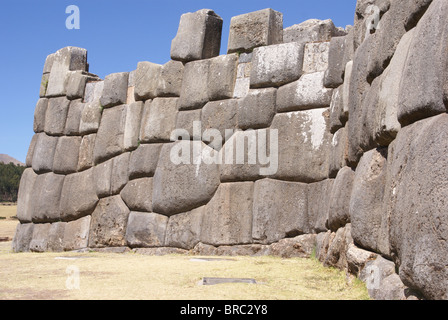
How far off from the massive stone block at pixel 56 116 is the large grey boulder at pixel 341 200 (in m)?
5.52

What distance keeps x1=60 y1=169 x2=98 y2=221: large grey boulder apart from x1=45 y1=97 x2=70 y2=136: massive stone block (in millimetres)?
879

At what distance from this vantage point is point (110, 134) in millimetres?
8219

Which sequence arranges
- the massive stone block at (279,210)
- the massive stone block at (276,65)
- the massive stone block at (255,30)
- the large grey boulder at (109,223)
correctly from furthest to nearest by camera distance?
the large grey boulder at (109,223) → the massive stone block at (255,30) → the massive stone block at (276,65) → the massive stone block at (279,210)

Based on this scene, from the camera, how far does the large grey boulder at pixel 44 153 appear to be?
9023 millimetres

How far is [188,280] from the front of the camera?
4.18 meters

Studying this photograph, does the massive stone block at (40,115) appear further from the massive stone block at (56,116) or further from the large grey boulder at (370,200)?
the large grey boulder at (370,200)

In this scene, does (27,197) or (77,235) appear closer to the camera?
(77,235)

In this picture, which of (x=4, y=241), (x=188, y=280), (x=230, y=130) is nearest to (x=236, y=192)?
(x=230, y=130)

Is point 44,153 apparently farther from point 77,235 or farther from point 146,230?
point 146,230

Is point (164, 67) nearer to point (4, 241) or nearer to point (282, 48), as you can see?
point (282, 48)

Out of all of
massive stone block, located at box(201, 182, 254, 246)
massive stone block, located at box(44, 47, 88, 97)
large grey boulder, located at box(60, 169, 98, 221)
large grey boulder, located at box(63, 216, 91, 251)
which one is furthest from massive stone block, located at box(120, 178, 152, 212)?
massive stone block, located at box(44, 47, 88, 97)

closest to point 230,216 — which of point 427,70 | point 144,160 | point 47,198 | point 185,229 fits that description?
point 185,229

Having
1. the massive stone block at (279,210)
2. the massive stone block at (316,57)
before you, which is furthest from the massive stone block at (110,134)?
the massive stone block at (316,57)

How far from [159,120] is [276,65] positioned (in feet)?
6.21
